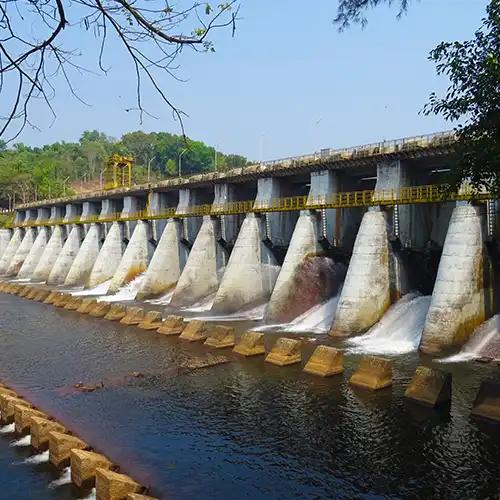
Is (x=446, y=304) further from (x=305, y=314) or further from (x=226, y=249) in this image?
(x=226, y=249)

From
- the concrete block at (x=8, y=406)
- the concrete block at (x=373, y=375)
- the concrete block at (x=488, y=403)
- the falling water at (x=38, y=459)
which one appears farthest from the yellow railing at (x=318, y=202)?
the concrete block at (x=8, y=406)

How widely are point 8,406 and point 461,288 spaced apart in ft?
51.7

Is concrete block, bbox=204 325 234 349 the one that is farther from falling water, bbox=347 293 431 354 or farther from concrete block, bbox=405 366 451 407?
concrete block, bbox=405 366 451 407

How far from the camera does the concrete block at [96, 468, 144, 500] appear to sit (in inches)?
351

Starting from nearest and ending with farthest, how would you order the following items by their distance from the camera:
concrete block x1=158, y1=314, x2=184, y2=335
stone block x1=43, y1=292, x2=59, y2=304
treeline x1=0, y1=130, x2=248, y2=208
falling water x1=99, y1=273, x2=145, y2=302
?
1. concrete block x1=158, y1=314, x2=184, y2=335
2. stone block x1=43, y1=292, x2=59, y2=304
3. falling water x1=99, y1=273, x2=145, y2=302
4. treeline x1=0, y1=130, x2=248, y2=208

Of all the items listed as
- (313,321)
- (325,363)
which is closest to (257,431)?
(325,363)

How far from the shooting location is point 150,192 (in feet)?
145

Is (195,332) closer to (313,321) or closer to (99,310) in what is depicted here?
(313,321)

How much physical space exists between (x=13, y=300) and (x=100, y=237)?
12.2 meters

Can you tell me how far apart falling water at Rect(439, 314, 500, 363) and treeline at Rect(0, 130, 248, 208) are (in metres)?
76.9

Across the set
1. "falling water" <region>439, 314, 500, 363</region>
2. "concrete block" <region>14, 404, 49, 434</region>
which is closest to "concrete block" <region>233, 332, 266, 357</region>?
"falling water" <region>439, 314, 500, 363</region>

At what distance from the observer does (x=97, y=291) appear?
41.6 meters

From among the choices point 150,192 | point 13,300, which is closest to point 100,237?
point 150,192

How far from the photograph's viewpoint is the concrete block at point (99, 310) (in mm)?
29603
